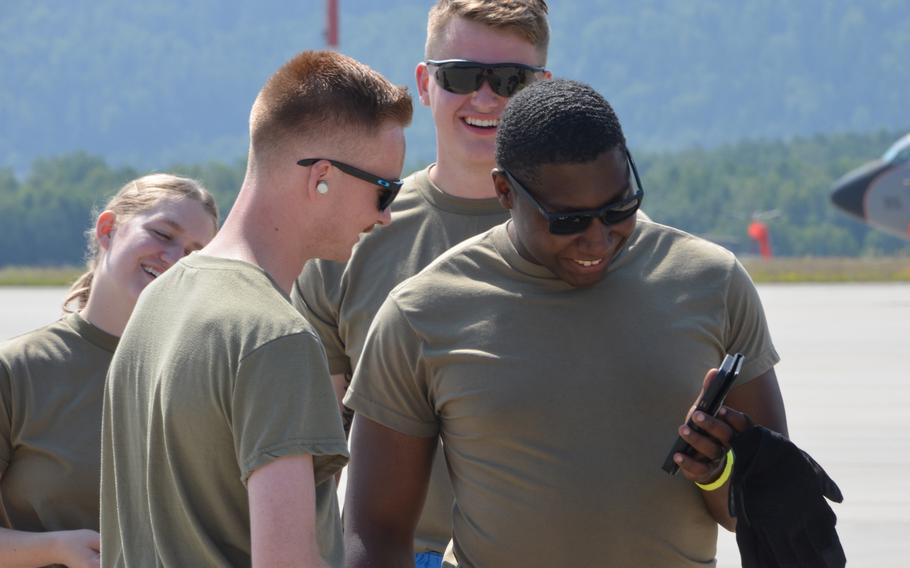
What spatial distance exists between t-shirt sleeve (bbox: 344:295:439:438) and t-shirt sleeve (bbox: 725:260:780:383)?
703 millimetres

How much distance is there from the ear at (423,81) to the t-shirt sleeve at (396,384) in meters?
1.40

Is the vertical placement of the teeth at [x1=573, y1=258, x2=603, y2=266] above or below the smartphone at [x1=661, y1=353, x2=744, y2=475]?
above

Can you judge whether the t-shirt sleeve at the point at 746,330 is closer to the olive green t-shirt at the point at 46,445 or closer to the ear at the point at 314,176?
the ear at the point at 314,176

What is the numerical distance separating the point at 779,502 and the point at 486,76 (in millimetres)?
1785

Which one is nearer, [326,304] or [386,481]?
[386,481]

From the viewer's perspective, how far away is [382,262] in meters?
4.17

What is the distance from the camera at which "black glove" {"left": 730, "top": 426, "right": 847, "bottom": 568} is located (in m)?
2.95

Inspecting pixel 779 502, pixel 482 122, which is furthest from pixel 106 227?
pixel 779 502

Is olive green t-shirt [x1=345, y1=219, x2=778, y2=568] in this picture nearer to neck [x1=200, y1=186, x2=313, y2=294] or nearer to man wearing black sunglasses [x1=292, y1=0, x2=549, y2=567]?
neck [x1=200, y1=186, x2=313, y2=294]

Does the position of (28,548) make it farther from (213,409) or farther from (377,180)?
(377,180)

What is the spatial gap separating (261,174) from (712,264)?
103 cm

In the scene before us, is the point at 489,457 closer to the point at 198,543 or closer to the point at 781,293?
the point at 198,543

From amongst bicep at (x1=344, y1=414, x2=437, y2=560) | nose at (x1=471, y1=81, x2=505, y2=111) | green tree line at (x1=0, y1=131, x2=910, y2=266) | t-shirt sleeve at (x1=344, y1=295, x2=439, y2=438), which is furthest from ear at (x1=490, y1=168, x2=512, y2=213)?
green tree line at (x1=0, y1=131, x2=910, y2=266)

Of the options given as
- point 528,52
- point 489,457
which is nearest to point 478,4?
point 528,52
